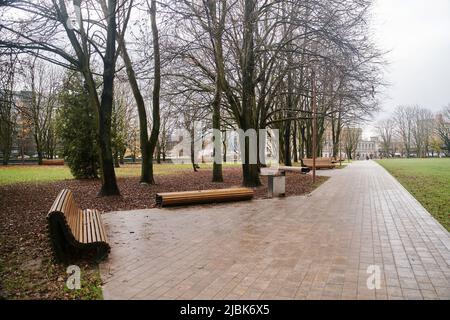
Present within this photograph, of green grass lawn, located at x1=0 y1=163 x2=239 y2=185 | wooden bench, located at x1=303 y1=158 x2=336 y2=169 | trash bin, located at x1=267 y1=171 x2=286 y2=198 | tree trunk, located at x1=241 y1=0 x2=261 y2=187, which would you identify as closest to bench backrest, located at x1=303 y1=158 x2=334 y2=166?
wooden bench, located at x1=303 y1=158 x2=336 y2=169

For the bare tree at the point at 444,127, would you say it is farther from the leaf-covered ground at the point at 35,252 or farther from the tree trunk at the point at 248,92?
the leaf-covered ground at the point at 35,252

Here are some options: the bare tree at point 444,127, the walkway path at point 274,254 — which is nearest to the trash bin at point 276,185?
the walkway path at point 274,254

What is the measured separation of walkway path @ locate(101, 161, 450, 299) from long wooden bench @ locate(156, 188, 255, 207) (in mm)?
470

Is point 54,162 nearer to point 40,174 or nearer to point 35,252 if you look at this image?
point 40,174

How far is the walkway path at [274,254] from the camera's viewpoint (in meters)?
4.20

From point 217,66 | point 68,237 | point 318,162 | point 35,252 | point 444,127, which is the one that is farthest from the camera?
point 444,127

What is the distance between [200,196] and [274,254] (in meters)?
5.37

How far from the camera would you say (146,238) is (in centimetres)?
675

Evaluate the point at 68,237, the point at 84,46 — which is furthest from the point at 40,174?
the point at 68,237

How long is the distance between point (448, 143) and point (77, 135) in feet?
256

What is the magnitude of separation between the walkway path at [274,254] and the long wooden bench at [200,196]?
47 cm

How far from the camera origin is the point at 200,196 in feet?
35.2

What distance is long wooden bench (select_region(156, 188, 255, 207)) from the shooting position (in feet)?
33.5
